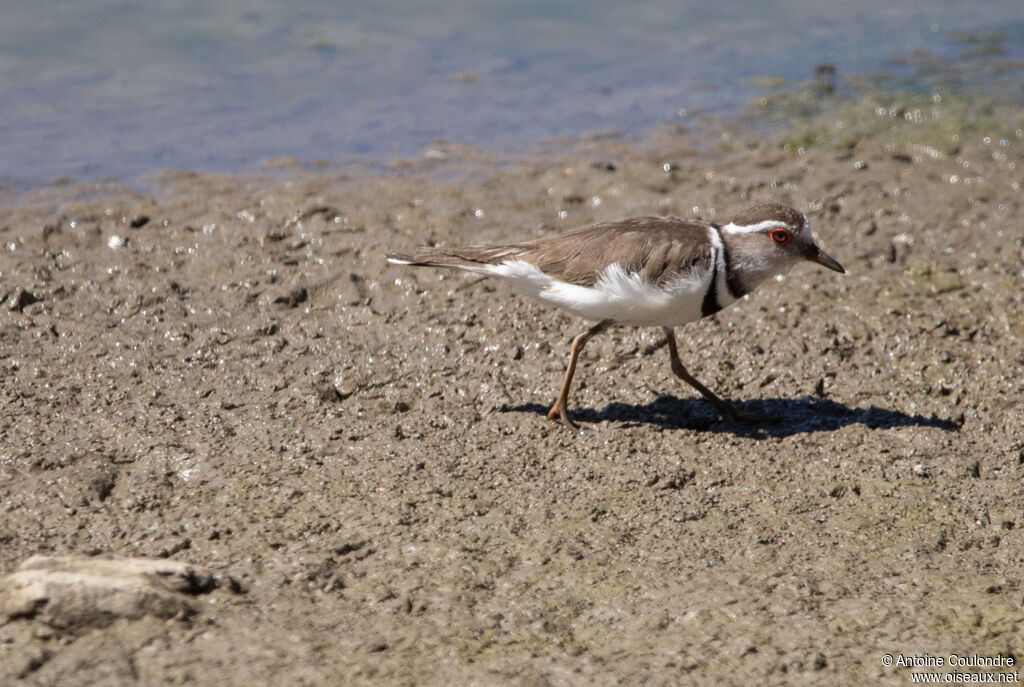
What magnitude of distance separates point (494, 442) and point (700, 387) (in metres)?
1.26

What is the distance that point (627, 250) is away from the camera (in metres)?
5.72

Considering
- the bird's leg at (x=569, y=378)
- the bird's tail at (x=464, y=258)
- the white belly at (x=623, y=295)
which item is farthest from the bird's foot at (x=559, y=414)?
the bird's tail at (x=464, y=258)

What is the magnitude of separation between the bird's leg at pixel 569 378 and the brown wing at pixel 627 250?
381 millimetres

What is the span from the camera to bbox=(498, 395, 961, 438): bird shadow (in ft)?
19.3

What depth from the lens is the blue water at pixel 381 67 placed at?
10.3 m

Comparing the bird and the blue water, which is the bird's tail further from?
the blue water

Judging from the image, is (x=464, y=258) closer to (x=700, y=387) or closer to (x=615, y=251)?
(x=615, y=251)

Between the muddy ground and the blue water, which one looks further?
the blue water

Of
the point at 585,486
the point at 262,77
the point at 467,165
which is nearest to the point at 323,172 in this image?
the point at 467,165

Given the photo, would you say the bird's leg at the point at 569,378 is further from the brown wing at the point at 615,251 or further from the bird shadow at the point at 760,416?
the brown wing at the point at 615,251

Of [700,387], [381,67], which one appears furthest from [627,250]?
[381,67]

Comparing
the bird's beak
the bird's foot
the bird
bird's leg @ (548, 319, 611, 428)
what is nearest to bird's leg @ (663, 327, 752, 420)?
the bird

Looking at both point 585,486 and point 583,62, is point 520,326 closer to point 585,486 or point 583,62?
point 585,486

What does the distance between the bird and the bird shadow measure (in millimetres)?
117
